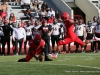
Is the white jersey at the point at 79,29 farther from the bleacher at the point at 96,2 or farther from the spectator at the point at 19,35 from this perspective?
the bleacher at the point at 96,2

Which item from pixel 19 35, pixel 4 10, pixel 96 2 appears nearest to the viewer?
pixel 19 35

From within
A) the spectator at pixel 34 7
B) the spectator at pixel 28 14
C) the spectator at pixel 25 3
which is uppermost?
the spectator at pixel 25 3

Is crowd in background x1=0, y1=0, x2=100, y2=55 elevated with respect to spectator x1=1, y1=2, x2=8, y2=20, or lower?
lower

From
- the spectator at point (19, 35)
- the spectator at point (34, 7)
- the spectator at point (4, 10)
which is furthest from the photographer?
the spectator at point (34, 7)

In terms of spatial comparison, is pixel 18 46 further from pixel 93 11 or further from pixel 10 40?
pixel 93 11

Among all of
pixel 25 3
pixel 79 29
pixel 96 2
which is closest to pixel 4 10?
pixel 25 3

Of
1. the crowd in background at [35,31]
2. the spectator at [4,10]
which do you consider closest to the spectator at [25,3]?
the spectator at [4,10]

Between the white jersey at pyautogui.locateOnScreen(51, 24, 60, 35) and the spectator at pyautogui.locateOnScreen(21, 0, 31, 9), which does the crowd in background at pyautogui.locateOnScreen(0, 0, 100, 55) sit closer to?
the white jersey at pyautogui.locateOnScreen(51, 24, 60, 35)

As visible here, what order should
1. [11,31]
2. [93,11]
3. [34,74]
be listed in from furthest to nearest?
[93,11]
[11,31]
[34,74]

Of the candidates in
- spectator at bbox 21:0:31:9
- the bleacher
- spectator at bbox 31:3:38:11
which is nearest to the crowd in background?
spectator at bbox 31:3:38:11

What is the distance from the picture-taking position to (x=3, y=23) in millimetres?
20766

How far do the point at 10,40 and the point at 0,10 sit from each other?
15.7ft

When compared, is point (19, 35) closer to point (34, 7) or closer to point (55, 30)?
point (55, 30)

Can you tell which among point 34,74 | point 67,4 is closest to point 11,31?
point 34,74
